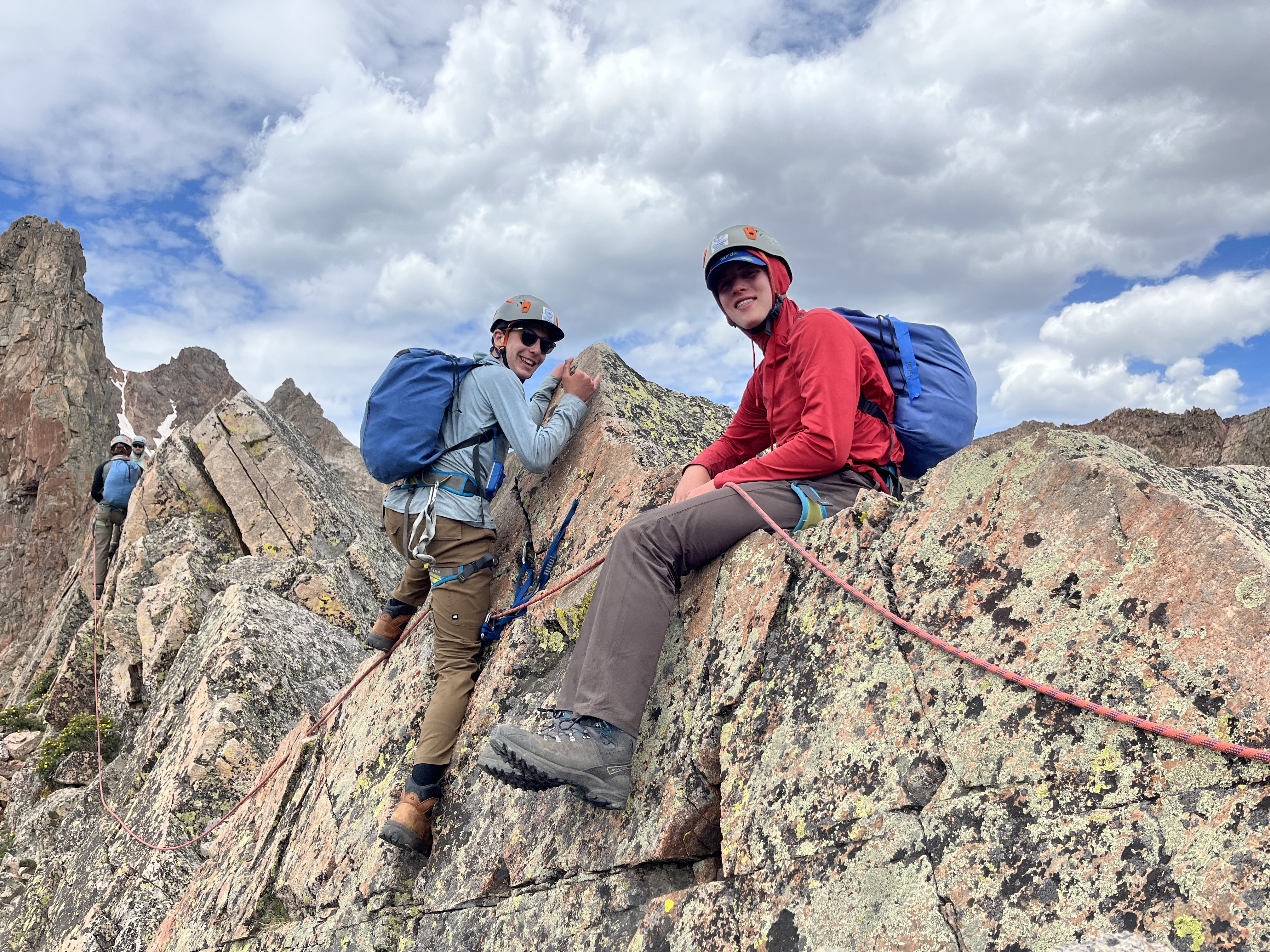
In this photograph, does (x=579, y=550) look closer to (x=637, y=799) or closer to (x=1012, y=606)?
(x=637, y=799)

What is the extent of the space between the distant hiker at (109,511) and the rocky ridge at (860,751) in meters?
16.8

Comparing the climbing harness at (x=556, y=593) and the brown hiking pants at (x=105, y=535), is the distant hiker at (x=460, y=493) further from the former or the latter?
the brown hiking pants at (x=105, y=535)

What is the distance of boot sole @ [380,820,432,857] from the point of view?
553 cm

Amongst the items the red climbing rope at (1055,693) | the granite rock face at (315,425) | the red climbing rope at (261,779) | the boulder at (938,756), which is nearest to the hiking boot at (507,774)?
the boulder at (938,756)

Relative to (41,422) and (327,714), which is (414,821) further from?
(41,422)

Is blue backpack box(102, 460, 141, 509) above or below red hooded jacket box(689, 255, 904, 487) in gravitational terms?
above

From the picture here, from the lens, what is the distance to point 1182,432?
29.8 meters

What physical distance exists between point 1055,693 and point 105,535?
24.7 metres

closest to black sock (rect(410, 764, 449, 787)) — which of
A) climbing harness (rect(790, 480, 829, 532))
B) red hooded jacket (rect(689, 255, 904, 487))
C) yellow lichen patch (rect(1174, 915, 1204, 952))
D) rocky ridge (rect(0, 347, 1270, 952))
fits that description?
rocky ridge (rect(0, 347, 1270, 952))

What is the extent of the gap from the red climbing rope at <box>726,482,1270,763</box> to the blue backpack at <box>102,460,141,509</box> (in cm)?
2244

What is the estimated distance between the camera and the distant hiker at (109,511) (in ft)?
69.8

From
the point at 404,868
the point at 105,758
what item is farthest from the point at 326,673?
the point at 404,868

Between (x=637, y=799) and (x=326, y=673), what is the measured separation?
910 cm

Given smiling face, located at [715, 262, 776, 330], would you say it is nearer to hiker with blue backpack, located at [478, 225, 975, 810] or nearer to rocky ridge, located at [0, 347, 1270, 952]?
hiker with blue backpack, located at [478, 225, 975, 810]
